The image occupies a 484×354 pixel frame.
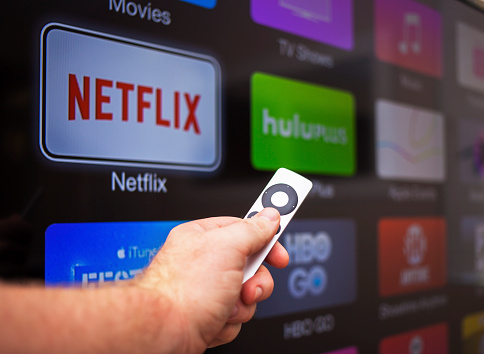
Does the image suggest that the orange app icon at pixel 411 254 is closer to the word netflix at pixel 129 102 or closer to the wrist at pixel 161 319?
the word netflix at pixel 129 102

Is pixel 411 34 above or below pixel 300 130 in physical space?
above

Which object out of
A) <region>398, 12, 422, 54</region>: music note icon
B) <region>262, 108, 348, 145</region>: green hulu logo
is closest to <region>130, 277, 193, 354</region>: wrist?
<region>262, 108, 348, 145</region>: green hulu logo

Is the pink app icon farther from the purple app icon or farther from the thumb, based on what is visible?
the thumb

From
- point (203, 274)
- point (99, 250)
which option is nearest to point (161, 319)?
point (203, 274)

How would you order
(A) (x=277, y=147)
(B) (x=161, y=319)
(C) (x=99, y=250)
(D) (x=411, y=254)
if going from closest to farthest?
(B) (x=161, y=319)
(C) (x=99, y=250)
(A) (x=277, y=147)
(D) (x=411, y=254)

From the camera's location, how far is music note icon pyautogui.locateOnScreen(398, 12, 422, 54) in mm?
1256

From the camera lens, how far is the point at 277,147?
95 centimetres

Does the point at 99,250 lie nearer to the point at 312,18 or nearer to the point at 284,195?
the point at 284,195

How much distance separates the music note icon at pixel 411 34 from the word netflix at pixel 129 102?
680mm

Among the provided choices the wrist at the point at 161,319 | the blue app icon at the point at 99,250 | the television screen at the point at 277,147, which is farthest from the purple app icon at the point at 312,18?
the wrist at the point at 161,319

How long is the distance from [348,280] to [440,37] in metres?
0.76

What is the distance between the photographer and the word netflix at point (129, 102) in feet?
2.27

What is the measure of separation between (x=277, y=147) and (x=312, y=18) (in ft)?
0.99

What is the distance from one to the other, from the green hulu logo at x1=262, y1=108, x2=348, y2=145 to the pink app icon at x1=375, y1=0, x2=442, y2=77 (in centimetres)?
26
